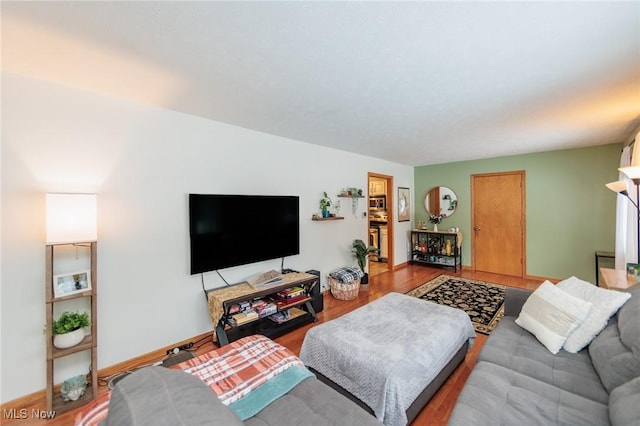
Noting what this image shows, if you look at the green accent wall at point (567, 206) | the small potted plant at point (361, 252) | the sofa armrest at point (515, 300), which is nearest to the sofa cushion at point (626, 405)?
the sofa armrest at point (515, 300)

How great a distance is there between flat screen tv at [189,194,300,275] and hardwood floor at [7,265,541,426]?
2.86 ft

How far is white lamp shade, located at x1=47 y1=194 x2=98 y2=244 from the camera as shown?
1.78 m

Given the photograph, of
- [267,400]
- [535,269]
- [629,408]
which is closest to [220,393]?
[267,400]

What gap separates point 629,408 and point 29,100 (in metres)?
3.64

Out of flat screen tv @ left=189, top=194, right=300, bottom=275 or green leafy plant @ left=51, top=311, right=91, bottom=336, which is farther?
flat screen tv @ left=189, top=194, right=300, bottom=275

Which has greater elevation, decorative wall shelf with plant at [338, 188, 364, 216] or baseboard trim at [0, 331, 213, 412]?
decorative wall shelf with plant at [338, 188, 364, 216]

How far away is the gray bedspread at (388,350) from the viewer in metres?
1.53

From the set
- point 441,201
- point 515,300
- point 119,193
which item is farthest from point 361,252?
point 119,193

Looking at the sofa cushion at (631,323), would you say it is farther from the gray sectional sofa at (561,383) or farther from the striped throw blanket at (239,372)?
the striped throw blanket at (239,372)

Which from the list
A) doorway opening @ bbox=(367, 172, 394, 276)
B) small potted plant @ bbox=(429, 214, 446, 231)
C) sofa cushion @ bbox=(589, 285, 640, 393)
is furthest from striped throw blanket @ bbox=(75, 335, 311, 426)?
small potted plant @ bbox=(429, 214, 446, 231)

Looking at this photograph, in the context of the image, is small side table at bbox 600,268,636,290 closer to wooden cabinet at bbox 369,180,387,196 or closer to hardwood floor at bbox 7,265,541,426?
hardwood floor at bbox 7,265,541,426

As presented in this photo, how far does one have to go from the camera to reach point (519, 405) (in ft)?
4.08

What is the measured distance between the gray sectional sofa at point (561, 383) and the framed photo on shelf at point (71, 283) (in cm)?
250

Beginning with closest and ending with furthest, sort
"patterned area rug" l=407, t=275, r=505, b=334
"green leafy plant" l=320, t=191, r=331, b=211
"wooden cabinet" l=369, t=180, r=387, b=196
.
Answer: "patterned area rug" l=407, t=275, r=505, b=334
"green leafy plant" l=320, t=191, r=331, b=211
"wooden cabinet" l=369, t=180, r=387, b=196
